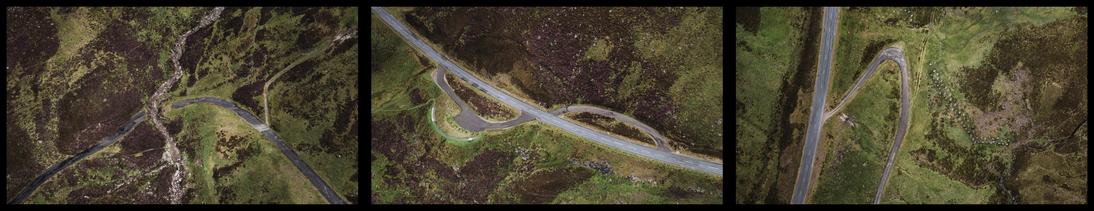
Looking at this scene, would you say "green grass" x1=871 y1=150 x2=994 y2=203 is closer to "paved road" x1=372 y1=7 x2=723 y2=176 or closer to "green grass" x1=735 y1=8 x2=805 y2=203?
"green grass" x1=735 y1=8 x2=805 y2=203

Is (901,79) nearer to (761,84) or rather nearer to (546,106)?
(761,84)

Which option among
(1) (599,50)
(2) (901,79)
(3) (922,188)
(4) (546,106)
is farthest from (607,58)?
(3) (922,188)

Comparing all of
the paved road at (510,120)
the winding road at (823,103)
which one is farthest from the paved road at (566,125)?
the winding road at (823,103)

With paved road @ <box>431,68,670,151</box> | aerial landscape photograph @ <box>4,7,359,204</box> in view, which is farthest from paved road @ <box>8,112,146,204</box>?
paved road @ <box>431,68,670,151</box>

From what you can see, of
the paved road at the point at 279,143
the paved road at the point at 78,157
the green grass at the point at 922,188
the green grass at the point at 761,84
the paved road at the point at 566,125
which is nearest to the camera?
the green grass at the point at 761,84

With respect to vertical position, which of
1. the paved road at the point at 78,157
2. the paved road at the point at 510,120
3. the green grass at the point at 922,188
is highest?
the paved road at the point at 510,120

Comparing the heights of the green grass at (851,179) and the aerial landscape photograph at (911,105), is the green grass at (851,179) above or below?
below

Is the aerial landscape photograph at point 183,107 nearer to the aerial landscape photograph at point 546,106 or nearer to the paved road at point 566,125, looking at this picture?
the aerial landscape photograph at point 546,106
